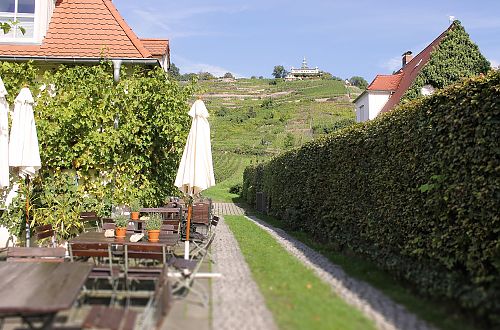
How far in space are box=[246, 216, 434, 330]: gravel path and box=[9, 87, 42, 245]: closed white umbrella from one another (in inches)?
220

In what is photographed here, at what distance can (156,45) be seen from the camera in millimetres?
14594

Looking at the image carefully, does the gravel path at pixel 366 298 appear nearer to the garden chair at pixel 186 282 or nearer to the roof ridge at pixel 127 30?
the garden chair at pixel 186 282

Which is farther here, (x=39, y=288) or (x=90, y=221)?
(x=90, y=221)

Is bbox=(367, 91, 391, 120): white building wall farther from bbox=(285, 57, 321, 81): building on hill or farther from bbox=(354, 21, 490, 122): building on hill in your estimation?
bbox=(285, 57, 321, 81): building on hill

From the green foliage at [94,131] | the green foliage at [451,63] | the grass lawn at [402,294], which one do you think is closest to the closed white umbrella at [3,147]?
the green foliage at [94,131]

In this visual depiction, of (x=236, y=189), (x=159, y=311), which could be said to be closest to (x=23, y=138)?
(x=159, y=311)

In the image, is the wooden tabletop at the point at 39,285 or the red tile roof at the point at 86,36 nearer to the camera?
the wooden tabletop at the point at 39,285

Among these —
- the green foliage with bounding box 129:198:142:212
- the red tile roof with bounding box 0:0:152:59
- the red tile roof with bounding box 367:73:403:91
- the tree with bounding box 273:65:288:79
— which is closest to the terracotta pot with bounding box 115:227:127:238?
the green foliage with bounding box 129:198:142:212

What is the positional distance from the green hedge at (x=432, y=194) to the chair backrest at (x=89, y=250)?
427 centimetres

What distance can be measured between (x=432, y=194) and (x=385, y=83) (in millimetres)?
24505

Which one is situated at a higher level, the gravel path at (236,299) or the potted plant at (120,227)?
the potted plant at (120,227)

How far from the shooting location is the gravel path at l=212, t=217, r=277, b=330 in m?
5.02

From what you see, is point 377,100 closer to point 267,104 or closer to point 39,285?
point 39,285

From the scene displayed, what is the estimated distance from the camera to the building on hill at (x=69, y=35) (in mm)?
11602
